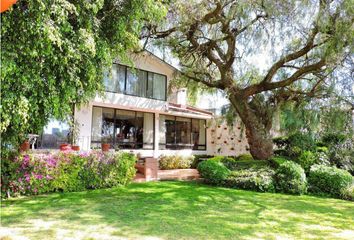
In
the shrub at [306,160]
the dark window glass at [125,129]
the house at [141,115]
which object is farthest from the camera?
the dark window glass at [125,129]

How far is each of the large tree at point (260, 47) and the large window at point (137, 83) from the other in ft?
10.7

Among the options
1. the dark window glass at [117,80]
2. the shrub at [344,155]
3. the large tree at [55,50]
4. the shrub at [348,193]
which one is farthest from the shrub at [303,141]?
the large tree at [55,50]

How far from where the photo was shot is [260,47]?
13625 mm

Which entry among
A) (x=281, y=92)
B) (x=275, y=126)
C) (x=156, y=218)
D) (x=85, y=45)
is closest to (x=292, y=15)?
(x=281, y=92)

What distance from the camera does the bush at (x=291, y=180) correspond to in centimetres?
1183

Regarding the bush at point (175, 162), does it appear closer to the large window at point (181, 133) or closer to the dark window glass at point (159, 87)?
the large window at point (181, 133)

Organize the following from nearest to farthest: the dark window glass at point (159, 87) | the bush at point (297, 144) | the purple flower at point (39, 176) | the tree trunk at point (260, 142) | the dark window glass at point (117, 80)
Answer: the purple flower at point (39, 176) < the bush at point (297, 144) < the tree trunk at point (260, 142) < the dark window glass at point (117, 80) < the dark window glass at point (159, 87)

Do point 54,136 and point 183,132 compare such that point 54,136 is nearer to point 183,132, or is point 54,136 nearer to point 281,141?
point 183,132

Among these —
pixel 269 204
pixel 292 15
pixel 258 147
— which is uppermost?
pixel 292 15

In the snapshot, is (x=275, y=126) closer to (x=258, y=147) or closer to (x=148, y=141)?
(x=258, y=147)

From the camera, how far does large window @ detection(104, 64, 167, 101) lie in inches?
687

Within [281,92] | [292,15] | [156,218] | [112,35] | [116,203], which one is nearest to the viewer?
[156,218]

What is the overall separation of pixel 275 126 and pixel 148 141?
333 inches

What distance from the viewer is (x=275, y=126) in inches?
656
